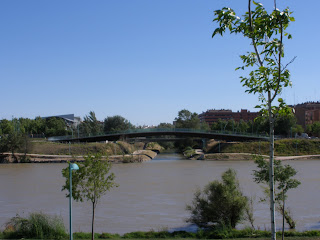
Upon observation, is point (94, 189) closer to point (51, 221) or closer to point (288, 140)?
point (51, 221)

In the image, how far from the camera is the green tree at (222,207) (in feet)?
49.9

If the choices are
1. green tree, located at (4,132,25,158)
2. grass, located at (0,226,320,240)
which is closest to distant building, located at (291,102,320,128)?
green tree, located at (4,132,25,158)

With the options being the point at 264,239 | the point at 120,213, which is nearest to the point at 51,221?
the point at 120,213

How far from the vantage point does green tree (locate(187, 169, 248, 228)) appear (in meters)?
15.2

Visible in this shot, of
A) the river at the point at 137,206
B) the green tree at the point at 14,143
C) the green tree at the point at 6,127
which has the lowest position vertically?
the river at the point at 137,206

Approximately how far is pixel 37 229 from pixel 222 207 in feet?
23.4

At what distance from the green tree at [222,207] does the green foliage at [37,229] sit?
5553 millimetres

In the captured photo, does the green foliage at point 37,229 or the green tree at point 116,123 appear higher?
the green tree at point 116,123

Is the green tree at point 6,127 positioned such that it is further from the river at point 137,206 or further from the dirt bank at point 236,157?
the river at point 137,206

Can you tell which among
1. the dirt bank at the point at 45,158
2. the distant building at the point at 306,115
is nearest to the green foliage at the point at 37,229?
the dirt bank at the point at 45,158

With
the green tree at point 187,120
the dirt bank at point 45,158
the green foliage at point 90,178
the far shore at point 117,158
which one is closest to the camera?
the green foliage at point 90,178

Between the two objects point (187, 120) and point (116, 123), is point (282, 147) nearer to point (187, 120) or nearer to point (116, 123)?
point (187, 120)

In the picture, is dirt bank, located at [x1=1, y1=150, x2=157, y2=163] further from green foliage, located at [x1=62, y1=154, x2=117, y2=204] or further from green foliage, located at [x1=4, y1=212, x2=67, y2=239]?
green foliage, located at [x1=62, y1=154, x2=117, y2=204]

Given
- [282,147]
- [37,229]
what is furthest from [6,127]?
[37,229]
